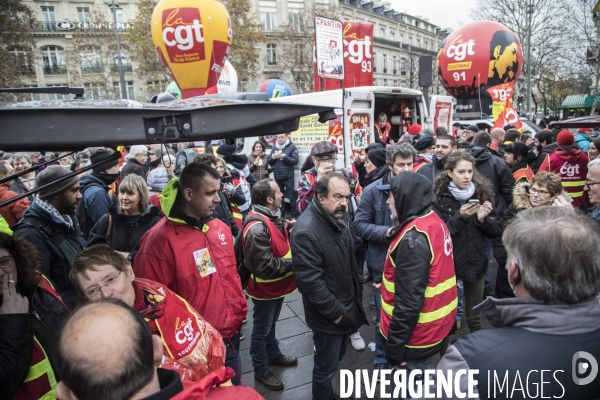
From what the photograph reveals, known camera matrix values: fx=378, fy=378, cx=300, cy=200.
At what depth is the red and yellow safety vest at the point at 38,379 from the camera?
1.65m

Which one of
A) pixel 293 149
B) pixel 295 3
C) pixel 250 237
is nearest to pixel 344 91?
pixel 293 149

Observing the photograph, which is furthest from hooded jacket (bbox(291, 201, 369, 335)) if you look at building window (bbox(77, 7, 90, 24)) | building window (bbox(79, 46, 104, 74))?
building window (bbox(77, 7, 90, 24))

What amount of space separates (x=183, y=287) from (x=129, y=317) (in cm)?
132

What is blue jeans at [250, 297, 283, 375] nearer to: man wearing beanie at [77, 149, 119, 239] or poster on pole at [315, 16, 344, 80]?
man wearing beanie at [77, 149, 119, 239]

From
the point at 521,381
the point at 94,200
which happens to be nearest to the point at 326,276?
the point at 521,381

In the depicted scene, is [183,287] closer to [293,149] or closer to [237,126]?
[237,126]

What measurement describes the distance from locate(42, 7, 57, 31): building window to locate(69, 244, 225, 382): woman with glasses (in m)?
45.5

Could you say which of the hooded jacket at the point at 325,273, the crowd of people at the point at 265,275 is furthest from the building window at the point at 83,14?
the hooded jacket at the point at 325,273

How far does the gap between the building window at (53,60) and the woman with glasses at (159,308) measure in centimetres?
4143

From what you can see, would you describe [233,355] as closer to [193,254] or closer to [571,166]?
[193,254]

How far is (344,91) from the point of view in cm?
709

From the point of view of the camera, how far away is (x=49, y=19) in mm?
37875

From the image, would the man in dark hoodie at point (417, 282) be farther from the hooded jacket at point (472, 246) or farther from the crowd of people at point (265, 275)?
the hooded jacket at point (472, 246)

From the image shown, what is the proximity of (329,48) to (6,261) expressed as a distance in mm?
8667
